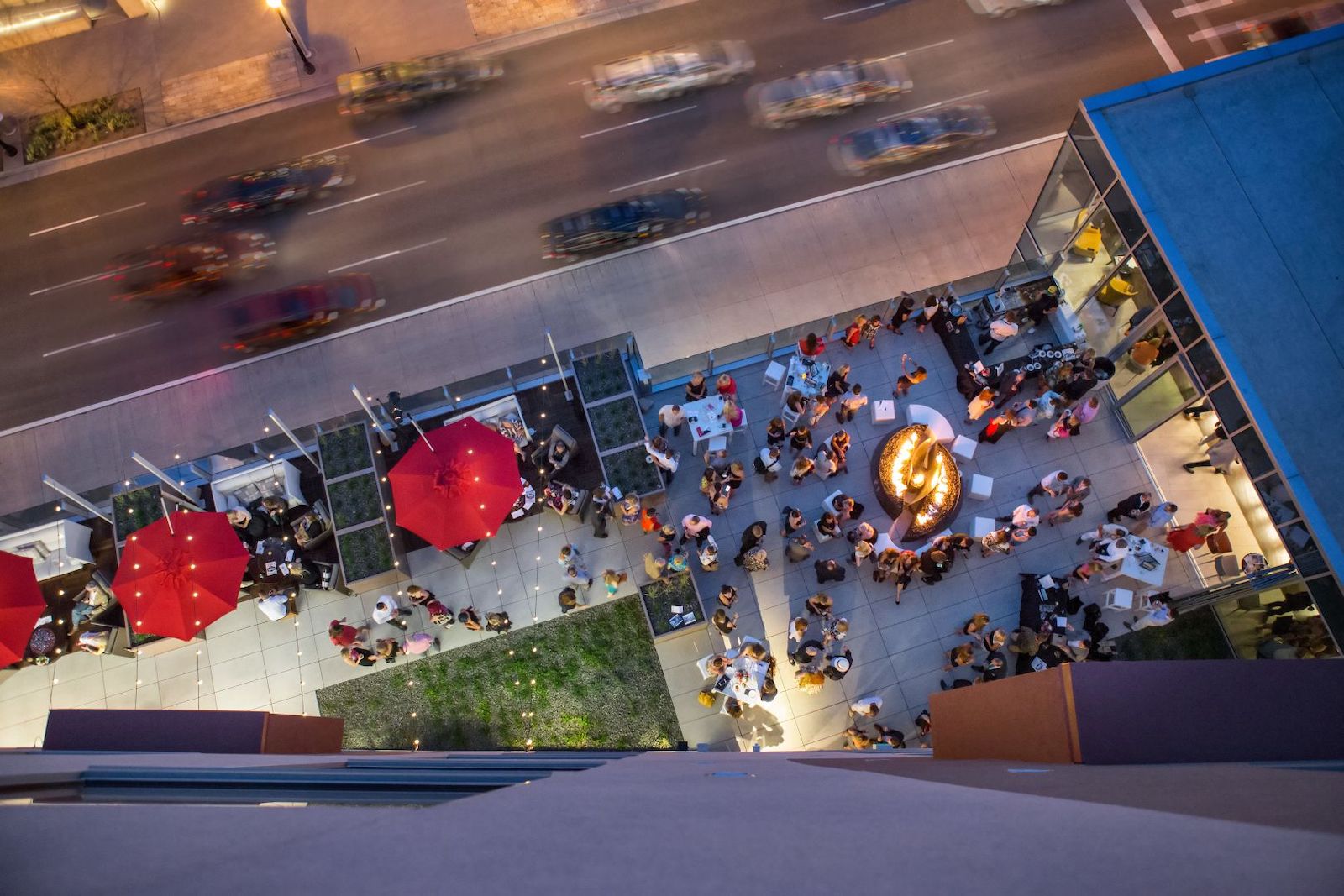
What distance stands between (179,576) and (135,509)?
3822mm

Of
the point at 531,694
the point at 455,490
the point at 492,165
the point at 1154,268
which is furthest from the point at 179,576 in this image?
the point at 1154,268

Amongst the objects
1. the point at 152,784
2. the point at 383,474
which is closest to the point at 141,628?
the point at 383,474

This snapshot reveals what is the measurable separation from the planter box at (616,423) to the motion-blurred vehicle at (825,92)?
12080 millimetres

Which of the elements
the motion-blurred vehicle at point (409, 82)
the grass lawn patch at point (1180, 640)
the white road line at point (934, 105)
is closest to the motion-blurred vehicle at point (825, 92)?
the white road line at point (934, 105)

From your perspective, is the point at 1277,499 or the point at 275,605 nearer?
the point at 1277,499

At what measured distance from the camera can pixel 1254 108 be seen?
1711cm

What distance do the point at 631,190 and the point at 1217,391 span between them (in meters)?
16.8

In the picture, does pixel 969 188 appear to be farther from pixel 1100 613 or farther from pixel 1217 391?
pixel 1100 613

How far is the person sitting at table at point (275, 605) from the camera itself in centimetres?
1803

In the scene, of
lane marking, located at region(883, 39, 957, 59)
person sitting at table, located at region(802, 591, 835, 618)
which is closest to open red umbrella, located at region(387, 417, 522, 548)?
person sitting at table, located at region(802, 591, 835, 618)

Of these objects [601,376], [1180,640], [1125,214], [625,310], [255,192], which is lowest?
[1180,640]

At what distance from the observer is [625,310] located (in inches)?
894

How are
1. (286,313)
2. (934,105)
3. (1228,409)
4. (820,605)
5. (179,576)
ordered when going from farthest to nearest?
(934,105) → (286,313) → (820,605) → (179,576) → (1228,409)

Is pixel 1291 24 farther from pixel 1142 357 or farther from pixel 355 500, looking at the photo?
pixel 355 500
